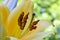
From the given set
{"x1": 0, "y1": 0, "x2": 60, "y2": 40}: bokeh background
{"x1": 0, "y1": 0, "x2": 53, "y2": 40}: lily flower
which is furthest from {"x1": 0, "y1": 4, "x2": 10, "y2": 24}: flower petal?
{"x1": 0, "y1": 0, "x2": 60, "y2": 40}: bokeh background

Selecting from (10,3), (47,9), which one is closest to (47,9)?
(47,9)

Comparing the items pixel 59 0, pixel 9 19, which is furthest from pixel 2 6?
pixel 59 0

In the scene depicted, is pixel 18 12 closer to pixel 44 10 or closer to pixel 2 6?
pixel 2 6

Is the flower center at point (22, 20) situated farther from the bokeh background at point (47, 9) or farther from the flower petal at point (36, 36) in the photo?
the bokeh background at point (47, 9)

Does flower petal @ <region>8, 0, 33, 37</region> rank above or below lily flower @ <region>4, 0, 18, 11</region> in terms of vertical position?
below

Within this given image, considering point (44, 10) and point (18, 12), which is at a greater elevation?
point (44, 10)

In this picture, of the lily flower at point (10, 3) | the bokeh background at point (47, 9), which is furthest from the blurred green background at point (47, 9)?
the lily flower at point (10, 3)

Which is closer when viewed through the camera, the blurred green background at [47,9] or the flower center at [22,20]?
the flower center at [22,20]

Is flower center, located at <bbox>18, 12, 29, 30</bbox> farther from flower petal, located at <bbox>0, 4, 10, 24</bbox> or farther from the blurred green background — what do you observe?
the blurred green background
